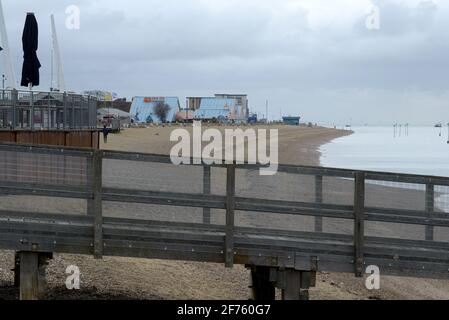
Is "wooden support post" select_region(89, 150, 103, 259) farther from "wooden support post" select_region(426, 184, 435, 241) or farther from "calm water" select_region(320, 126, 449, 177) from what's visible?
"calm water" select_region(320, 126, 449, 177)

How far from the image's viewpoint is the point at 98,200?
25.7 feet

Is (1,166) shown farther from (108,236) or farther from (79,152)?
(108,236)

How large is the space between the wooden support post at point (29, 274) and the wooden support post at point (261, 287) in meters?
2.86

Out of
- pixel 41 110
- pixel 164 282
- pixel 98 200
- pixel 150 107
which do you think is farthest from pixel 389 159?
pixel 150 107

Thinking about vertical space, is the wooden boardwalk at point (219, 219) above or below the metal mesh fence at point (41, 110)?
below

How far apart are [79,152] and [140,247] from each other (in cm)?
136

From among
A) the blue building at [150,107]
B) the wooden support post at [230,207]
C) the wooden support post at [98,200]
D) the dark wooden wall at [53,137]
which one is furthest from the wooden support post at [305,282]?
the blue building at [150,107]

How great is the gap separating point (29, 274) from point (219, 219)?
7.72 ft

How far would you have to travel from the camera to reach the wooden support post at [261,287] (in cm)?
909

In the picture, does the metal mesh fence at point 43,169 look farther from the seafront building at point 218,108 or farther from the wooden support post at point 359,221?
the seafront building at point 218,108

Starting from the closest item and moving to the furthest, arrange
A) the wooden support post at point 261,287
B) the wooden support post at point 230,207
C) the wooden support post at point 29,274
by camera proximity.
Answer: the wooden support post at point 29,274, the wooden support post at point 230,207, the wooden support post at point 261,287

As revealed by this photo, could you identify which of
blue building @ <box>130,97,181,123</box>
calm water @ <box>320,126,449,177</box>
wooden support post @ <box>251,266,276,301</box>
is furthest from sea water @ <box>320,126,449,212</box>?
blue building @ <box>130,97,181,123</box>
